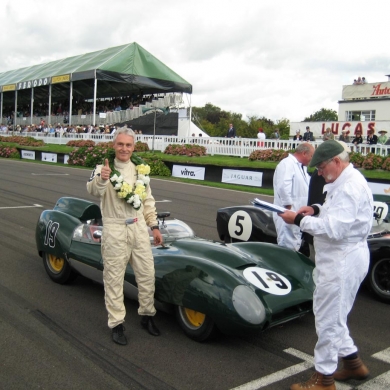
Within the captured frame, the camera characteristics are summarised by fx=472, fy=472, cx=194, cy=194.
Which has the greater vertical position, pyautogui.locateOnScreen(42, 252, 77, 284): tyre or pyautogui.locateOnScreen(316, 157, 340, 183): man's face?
pyautogui.locateOnScreen(316, 157, 340, 183): man's face

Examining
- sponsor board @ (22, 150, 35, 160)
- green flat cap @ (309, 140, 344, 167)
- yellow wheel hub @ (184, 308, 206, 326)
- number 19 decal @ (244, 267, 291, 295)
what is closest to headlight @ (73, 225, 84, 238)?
yellow wheel hub @ (184, 308, 206, 326)

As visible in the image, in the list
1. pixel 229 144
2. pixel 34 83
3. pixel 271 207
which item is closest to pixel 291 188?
pixel 271 207

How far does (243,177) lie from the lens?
17.0 m

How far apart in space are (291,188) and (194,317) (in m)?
2.41

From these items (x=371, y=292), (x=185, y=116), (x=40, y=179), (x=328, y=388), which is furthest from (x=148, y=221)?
(x=185, y=116)

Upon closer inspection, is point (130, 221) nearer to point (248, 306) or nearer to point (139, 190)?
point (139, 190)

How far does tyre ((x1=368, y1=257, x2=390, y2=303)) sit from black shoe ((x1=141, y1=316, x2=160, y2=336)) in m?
Answer: 2.63

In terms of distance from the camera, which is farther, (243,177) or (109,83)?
(109,83)

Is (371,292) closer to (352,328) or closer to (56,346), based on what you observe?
(352,328)

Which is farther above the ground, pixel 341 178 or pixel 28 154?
pixel 341 178

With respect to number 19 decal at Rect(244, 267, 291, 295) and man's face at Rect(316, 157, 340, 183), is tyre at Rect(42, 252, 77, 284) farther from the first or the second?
man's face at Rect(316, 157, 340, 183)

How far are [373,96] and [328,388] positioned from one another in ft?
144

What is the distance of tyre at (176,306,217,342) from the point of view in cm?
390

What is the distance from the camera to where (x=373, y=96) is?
4303cm
